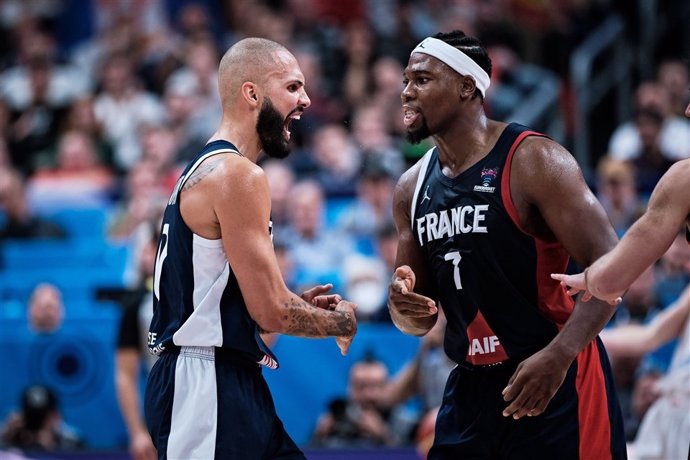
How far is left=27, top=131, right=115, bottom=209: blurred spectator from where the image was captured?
13.1 m

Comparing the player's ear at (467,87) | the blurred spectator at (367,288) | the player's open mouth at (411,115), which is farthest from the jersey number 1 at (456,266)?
the blurred spectator at (367,288)

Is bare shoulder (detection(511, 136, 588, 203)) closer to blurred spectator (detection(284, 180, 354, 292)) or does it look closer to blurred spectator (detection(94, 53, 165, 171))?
blurred spectator (detection(284, 180, 354, 292))

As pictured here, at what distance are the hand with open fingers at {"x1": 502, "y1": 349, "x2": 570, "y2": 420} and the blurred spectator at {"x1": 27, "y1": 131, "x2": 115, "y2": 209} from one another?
875 centimetres

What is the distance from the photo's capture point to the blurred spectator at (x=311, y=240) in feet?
36.1

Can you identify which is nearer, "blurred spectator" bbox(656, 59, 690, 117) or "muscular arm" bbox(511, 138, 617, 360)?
"muscular arm" bbox(511, 138, 617, 360)

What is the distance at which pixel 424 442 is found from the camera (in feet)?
26.7

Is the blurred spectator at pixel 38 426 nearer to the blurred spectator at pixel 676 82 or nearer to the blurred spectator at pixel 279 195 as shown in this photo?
the blurred spectator at pixel 279 195

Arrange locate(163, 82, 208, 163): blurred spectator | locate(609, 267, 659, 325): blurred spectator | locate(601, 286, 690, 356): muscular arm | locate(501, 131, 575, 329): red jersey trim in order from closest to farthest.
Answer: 1. locate(501, 131, 575, 329): red jersey trim
2. locate(601, 286, 690, 356): muscular arm
3. locate(609, 267, 659, 325): blurred spectator
4. locate(163, 82, 208, 163): blurred spectator

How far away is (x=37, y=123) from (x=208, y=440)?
10.5m

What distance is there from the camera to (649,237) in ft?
14.9

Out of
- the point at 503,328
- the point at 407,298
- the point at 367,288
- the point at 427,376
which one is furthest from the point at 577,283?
the point at 367,288

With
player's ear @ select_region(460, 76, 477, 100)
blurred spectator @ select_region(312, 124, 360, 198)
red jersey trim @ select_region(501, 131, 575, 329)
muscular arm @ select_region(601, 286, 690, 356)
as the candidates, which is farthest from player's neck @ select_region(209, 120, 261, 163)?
blurred spectator @ select_region(312, 124, 360, 198)

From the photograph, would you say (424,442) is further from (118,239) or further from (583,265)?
(118,239)

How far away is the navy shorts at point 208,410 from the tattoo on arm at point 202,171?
0.72m
